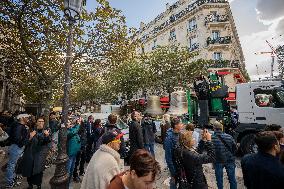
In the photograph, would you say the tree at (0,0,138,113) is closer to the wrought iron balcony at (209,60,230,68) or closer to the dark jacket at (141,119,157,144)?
the dark jacket at (141,119,157,144)

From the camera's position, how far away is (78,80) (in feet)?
45.4

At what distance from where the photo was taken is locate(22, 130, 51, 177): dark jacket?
595 cm

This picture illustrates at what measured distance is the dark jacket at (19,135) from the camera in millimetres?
6594

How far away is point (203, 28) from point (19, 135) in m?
33.5

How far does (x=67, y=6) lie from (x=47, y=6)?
5.49 metres

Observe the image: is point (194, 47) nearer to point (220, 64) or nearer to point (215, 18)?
point (215, 18)

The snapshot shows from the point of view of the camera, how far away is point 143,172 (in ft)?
7.07

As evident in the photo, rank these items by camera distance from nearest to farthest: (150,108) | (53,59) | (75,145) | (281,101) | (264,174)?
(264,174) < (75,145) < (281,101) < (53,59) < (150,108)

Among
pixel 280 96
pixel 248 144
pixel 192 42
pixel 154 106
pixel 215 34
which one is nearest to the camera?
pixel 280 96

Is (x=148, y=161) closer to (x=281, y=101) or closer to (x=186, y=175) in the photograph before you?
(x=186, y=175)

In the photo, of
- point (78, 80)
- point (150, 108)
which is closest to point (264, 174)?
point (78, 80)

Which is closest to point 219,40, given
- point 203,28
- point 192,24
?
point 203,28

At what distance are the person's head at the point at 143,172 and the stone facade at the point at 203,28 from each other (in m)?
28.5

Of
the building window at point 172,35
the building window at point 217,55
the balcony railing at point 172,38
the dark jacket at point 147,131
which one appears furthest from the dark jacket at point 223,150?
the building window at point 172,35
